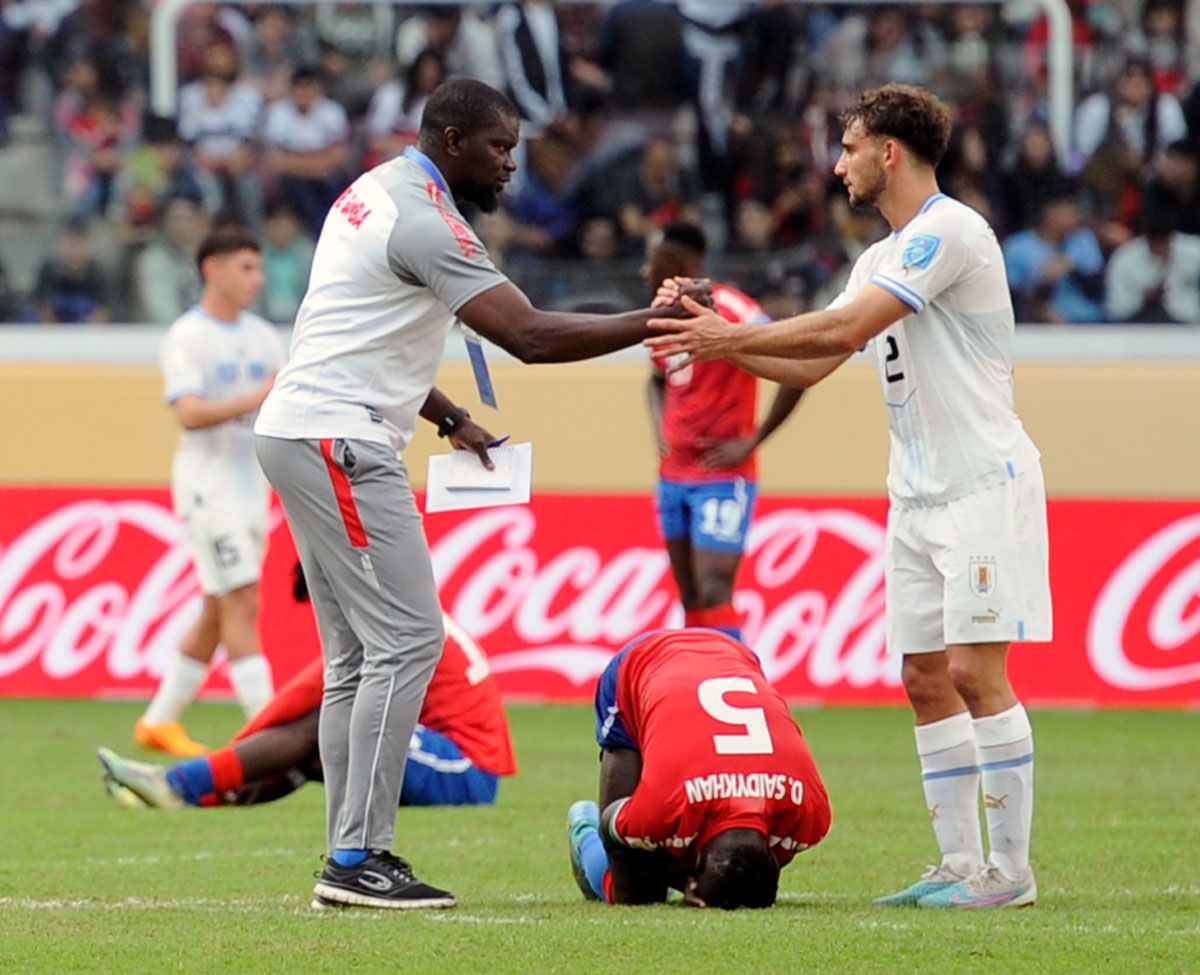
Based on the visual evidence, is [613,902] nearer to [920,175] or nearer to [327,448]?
[327,448]

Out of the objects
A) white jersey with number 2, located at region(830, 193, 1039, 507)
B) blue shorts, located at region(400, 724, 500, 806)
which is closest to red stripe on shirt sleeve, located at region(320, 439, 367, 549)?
white jersey with number 2, located at region(830, 193, 1039, 507)

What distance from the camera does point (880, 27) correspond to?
15508mm

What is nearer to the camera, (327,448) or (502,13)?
(327,448)

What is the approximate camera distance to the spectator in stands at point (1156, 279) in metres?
14.8

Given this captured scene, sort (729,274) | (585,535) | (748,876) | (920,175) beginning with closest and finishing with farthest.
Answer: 1. (748,876)
2. (920,175)
3. (585,535)
4. (729,274)

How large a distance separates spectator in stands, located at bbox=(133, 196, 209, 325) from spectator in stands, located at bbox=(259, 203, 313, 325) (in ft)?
1.50

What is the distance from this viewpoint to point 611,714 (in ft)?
20.8

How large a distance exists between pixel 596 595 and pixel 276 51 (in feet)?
16.7

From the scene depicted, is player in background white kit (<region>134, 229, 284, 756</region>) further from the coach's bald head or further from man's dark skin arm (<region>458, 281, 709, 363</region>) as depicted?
man's dark skin arm (<region>458, 281, 709, 363</region>)

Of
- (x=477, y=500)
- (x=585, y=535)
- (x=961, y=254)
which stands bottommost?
(x=585, y=535)

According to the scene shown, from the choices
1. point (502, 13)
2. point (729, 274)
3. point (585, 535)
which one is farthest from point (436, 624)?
point (502, 13)

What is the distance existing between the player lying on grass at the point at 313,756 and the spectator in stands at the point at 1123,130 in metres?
8.16

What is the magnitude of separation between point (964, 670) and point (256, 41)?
35.0 ft

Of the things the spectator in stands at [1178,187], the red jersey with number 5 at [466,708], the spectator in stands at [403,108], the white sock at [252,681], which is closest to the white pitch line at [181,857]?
the red jersey with number 5 at [466,708]
